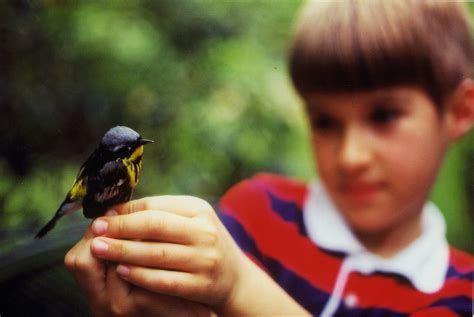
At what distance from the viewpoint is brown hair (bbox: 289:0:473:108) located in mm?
533

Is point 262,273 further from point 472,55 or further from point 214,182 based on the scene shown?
point 472,55

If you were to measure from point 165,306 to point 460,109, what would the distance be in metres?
0.35

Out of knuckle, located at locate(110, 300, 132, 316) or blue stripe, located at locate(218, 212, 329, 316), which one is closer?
knuckle, located at locate(110, 300, 132, 316)

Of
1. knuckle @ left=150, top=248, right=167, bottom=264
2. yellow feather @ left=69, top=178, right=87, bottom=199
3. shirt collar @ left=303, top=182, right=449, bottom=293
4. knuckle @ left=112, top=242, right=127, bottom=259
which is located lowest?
shirt collar @ left=303, top=182, right=449, bottom=293

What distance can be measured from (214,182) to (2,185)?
0.20 metres

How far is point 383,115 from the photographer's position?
53cm

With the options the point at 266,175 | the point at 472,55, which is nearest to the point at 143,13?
the point at 266,175

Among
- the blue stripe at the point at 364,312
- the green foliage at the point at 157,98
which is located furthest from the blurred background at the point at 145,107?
the blue stripe at the point at 364,312

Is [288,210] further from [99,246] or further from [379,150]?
[99,246]

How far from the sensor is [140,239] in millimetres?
451

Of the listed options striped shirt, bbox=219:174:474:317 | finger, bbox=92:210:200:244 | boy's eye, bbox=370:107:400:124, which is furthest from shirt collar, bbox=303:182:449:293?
finger, bbox=92:210:200:244

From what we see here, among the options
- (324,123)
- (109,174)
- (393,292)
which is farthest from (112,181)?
(393,292)

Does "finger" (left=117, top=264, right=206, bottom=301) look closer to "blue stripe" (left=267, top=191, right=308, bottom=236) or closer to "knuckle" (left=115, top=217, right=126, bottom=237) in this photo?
"knuckle" (left=115, top=217, right=126, bottom=237)

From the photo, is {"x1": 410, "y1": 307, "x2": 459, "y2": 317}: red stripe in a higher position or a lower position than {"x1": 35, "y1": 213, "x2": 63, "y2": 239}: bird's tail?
lower
